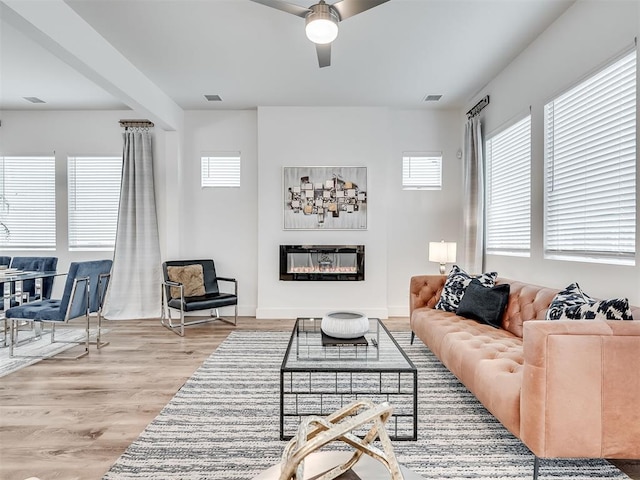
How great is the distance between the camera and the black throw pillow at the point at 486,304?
3.11 metres

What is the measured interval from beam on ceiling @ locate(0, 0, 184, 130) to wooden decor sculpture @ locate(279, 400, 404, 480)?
3.03 meters

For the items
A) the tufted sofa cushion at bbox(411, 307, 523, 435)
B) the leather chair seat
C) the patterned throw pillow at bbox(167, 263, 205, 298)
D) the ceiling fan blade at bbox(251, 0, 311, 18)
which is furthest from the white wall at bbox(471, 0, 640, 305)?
the patterned throw pillow at bbox(167, 263, 205, 298)

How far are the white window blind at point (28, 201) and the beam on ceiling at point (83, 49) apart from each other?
2188mm

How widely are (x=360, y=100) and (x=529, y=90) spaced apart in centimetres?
208

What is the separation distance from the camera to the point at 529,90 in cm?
358

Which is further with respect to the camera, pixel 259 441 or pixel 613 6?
pixel 613 6

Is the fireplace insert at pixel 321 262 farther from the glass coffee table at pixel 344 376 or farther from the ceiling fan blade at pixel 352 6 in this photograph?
the ceiling fan blade at pixel 352 6

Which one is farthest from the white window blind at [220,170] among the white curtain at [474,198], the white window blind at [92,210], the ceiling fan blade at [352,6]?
the ceiling fan blade at [352,6]

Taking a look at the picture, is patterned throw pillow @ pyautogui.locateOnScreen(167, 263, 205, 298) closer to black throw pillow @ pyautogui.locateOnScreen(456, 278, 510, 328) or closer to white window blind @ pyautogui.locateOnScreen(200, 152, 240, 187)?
white window blind @ pyautogui.locateOnScreen(200, 152, 240, 187)

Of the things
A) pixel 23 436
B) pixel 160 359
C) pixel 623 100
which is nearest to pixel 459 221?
pixel 623 100

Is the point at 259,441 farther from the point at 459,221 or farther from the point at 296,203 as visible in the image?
the point at 459,221

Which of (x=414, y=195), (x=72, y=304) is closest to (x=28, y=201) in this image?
(x=72, y=304)

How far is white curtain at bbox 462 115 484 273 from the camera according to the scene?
4535 mm

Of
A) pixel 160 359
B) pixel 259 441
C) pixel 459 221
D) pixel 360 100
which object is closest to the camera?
pixel 259 441
